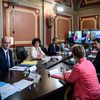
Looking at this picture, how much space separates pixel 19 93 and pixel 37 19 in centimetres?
447

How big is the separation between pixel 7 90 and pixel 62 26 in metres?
5.66

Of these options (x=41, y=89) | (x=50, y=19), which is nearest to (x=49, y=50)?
(x=50, y=19)

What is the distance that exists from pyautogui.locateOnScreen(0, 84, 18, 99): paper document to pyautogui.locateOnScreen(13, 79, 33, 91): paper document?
6cm

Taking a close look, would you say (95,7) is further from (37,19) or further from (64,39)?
(37,19)

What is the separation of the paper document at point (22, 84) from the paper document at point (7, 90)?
0.06 m

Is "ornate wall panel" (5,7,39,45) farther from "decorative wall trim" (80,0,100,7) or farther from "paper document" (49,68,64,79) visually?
"paper document" (49,68,64,79)

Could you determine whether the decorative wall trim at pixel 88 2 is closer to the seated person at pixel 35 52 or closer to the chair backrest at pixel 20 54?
the chair backrest at pixel 20 54

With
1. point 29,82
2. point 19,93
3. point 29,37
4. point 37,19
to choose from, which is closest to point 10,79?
point 29,82

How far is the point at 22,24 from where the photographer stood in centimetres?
530

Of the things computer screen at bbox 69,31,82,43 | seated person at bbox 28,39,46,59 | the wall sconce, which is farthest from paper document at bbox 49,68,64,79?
computer screen at bbox 69,31,82,43

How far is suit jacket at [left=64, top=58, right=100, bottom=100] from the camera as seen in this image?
69.8 inches

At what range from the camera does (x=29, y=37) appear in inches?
219

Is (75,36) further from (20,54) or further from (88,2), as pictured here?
(20,54)

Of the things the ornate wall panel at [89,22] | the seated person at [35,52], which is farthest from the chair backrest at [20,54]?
the ornate wall panel at [89,22]
